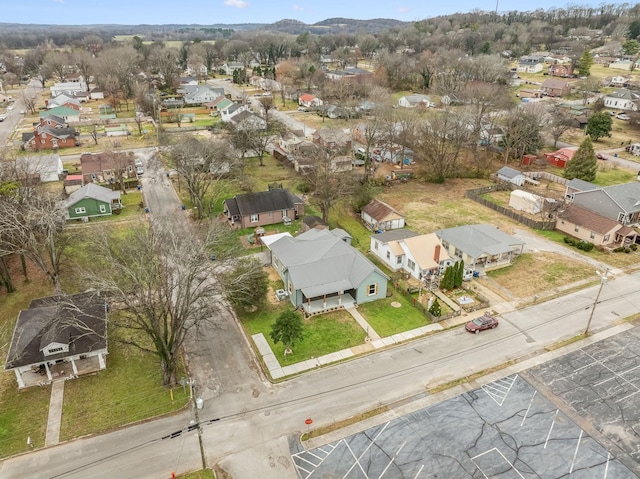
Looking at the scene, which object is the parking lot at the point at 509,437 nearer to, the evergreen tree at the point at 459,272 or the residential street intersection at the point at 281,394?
the residential street intersection at the point at 281,394

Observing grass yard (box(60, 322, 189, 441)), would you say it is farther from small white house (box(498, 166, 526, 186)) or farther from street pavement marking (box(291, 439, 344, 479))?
small white house (box(498, 166, 526, 186))

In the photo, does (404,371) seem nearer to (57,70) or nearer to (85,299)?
(85,299)

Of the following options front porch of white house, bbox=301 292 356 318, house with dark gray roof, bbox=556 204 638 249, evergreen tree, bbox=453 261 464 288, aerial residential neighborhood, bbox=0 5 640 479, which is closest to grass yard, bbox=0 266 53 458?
aerial residential neighborhood, bbox=0 5 640 479

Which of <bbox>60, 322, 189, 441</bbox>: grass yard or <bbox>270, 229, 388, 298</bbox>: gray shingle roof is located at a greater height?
<bbox>270, 229, 388, 298</bbox>: gray shingle roof

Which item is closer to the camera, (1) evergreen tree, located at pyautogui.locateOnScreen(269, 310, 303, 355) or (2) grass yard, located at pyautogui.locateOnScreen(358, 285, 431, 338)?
(1) evergreen tree, located at pyautogui.locateOnScreen(269, 310, 303, 355)

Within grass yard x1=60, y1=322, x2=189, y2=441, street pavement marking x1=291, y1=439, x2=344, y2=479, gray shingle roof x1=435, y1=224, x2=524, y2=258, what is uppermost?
gray shingle roof x1=435, y1=224, x2=524, y2=258

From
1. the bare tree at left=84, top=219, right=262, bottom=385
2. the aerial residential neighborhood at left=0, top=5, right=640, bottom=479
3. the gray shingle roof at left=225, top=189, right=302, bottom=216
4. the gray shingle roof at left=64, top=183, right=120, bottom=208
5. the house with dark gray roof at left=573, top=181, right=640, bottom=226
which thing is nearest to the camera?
the aerial residential neighborhood at left=0, top=5, right=640, bottom=479

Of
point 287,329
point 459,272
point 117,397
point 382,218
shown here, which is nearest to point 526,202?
point 382,218

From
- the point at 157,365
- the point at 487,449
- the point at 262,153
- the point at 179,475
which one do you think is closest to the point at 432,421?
the point at 487,449
